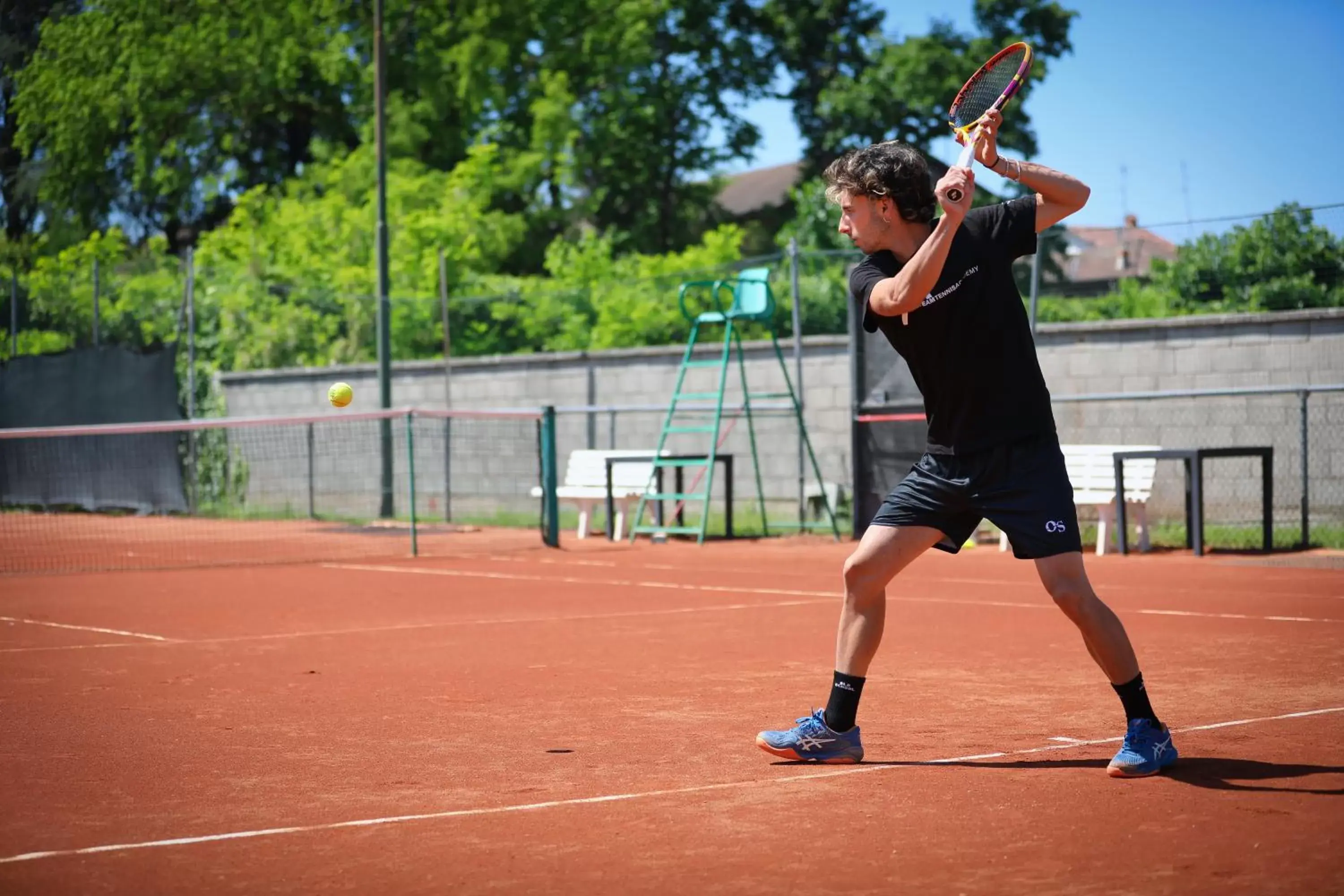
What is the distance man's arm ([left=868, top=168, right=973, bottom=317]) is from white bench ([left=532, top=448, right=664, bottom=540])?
11.9 metres

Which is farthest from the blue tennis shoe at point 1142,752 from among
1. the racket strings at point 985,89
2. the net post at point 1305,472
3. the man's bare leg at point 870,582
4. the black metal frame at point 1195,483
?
the net post at point 1305,472

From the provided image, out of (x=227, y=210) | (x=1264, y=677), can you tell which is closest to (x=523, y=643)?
(x=1264, y=677)

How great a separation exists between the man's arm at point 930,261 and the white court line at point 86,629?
18.0 ft

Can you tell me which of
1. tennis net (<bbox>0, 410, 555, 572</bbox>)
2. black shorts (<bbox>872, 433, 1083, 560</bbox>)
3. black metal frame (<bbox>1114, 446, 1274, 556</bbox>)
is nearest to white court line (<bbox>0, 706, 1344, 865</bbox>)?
black shorts (<bbox>872, 433, 1083, 560</bbox>)

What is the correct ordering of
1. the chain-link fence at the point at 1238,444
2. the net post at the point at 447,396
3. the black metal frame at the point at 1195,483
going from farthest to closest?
1. the net post at the point at 447,396
2. the chain-link fence at the point at 1238,444
3. the black metal frame at the point at 1195,483

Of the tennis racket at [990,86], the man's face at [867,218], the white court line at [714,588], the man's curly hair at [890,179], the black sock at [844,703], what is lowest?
the white court line at [714,588]

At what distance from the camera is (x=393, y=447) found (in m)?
23.0

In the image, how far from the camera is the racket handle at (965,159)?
435 centimetres

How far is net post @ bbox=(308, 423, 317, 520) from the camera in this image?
20.8m

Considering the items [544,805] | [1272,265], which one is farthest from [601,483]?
[544,805]

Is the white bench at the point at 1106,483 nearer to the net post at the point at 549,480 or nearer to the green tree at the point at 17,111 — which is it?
the net post at the point at 549,480

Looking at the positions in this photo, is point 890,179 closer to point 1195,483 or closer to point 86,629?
point 86,629

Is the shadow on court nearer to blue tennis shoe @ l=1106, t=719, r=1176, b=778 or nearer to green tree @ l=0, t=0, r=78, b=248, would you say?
blue tennis shoe @ l=1106, t=719, r=1176, b=778

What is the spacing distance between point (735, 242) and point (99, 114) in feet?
51.8
